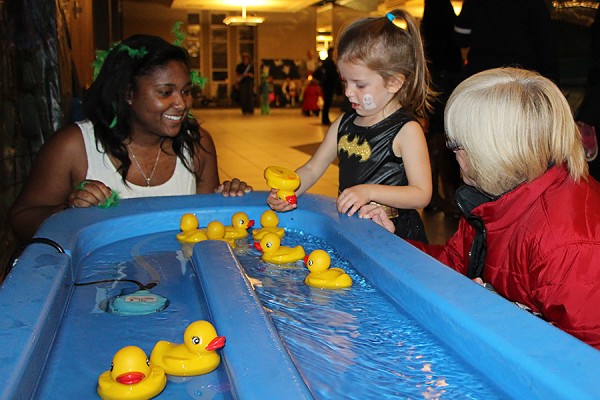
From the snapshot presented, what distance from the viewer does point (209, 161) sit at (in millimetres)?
2805

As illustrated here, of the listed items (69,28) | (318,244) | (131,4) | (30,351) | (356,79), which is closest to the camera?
(30,351)

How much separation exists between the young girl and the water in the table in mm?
541

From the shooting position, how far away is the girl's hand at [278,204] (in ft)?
7.02

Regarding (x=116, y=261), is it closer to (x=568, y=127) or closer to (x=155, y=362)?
(x=155, y=362)

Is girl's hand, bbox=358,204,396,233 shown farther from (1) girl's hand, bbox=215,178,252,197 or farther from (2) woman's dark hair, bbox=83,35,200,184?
(2) woman's dark hair, bbox=83,35,200,184

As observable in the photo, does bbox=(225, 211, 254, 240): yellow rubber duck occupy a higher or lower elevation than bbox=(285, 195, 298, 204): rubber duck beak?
lower

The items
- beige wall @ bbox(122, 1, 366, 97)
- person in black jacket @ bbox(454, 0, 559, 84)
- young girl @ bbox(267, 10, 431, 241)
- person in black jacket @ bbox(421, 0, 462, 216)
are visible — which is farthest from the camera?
beige wall @ bbox(122, 1, 366, 97)

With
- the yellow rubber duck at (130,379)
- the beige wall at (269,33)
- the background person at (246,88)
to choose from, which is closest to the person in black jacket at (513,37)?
the yellow rubber duck at (130,379)

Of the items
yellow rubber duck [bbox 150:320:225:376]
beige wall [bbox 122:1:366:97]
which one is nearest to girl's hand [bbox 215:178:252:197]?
yellow rubber duck [bbox 150:320:225:376]

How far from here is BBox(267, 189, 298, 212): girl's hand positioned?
214 centimetres

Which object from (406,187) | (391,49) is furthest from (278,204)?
(391,49)

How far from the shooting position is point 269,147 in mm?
9711

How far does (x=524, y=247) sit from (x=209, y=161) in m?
1.63

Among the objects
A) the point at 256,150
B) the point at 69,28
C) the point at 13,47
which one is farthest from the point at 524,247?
the point at 256,150
